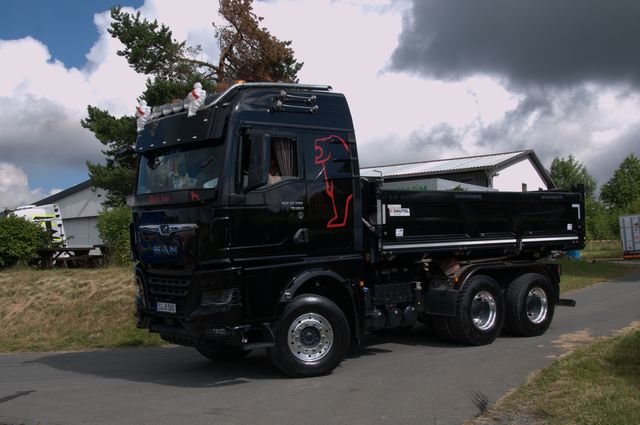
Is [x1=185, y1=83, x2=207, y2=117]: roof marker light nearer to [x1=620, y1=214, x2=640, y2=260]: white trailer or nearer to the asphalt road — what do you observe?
the asphalt road

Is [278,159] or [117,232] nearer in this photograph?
[278,159]

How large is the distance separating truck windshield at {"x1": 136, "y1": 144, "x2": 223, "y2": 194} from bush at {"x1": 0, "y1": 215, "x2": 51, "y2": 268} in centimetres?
1055

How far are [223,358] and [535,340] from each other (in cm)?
482

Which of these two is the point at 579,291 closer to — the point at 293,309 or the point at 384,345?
the point at 384,345

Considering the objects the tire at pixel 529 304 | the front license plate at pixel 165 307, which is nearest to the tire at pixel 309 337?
the front license plate at pixel 165 307

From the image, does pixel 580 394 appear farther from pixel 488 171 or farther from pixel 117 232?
pixel 488 171

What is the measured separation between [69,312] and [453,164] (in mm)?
32632

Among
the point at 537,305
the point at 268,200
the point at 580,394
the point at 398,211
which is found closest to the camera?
the point at 580,394

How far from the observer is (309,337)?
788 cm

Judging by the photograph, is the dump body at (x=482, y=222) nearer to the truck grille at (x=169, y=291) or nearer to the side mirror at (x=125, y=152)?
the truck grille at (x=169, y=291)

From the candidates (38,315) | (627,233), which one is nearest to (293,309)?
(38,315)

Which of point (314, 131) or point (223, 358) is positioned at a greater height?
point (314, 131)

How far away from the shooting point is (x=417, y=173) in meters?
40.7

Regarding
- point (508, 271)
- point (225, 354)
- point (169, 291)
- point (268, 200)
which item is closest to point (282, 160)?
point (268, 200)
